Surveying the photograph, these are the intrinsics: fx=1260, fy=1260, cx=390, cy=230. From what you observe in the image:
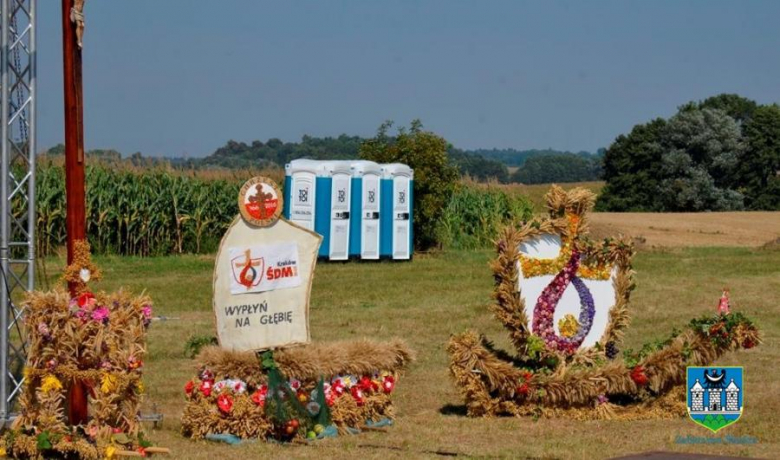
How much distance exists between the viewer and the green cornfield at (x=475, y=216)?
31.3 meters

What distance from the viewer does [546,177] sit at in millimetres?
100062

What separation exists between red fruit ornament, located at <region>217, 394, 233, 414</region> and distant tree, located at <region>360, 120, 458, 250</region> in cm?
1890

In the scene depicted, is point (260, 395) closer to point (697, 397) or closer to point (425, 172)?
point (697, 397)

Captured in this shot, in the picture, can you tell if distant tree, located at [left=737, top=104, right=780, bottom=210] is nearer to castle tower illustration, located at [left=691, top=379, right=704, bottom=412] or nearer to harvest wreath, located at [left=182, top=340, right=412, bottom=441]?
castle tower illustration, located at [left=691, top=379, right=704, bottom=412]

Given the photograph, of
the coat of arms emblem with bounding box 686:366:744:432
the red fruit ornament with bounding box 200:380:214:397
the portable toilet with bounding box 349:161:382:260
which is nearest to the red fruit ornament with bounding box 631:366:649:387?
the coat of arms emblem with bounding box 686:366:744:432

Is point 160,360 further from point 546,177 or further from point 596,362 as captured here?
point 546,177

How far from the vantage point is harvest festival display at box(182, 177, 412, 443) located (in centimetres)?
1038

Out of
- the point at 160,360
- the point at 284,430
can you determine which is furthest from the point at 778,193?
the point at 284,430

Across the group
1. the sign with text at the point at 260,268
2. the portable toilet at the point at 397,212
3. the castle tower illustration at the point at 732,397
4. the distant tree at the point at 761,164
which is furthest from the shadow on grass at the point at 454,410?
the distant tree at the point at 761,164

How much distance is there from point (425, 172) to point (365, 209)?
2.99 m


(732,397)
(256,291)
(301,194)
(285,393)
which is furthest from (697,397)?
(301,194)

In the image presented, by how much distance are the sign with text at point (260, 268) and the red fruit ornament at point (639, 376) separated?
3.26 metres

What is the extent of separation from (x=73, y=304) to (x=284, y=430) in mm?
2034

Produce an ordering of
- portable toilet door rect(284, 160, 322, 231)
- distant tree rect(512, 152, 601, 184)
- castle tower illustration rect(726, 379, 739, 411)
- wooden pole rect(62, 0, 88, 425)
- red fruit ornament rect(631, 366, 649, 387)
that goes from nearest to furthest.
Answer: wooden pole rect(62, 0, 88, 425) < castle tower illustration rect(726, 379, 739, 411) < red fruit ornament rect(631, 366, 649, 387) < portable toilet door rect(284, 160, 322, 231) < distant tree rect(512, 152, 601, 184)
